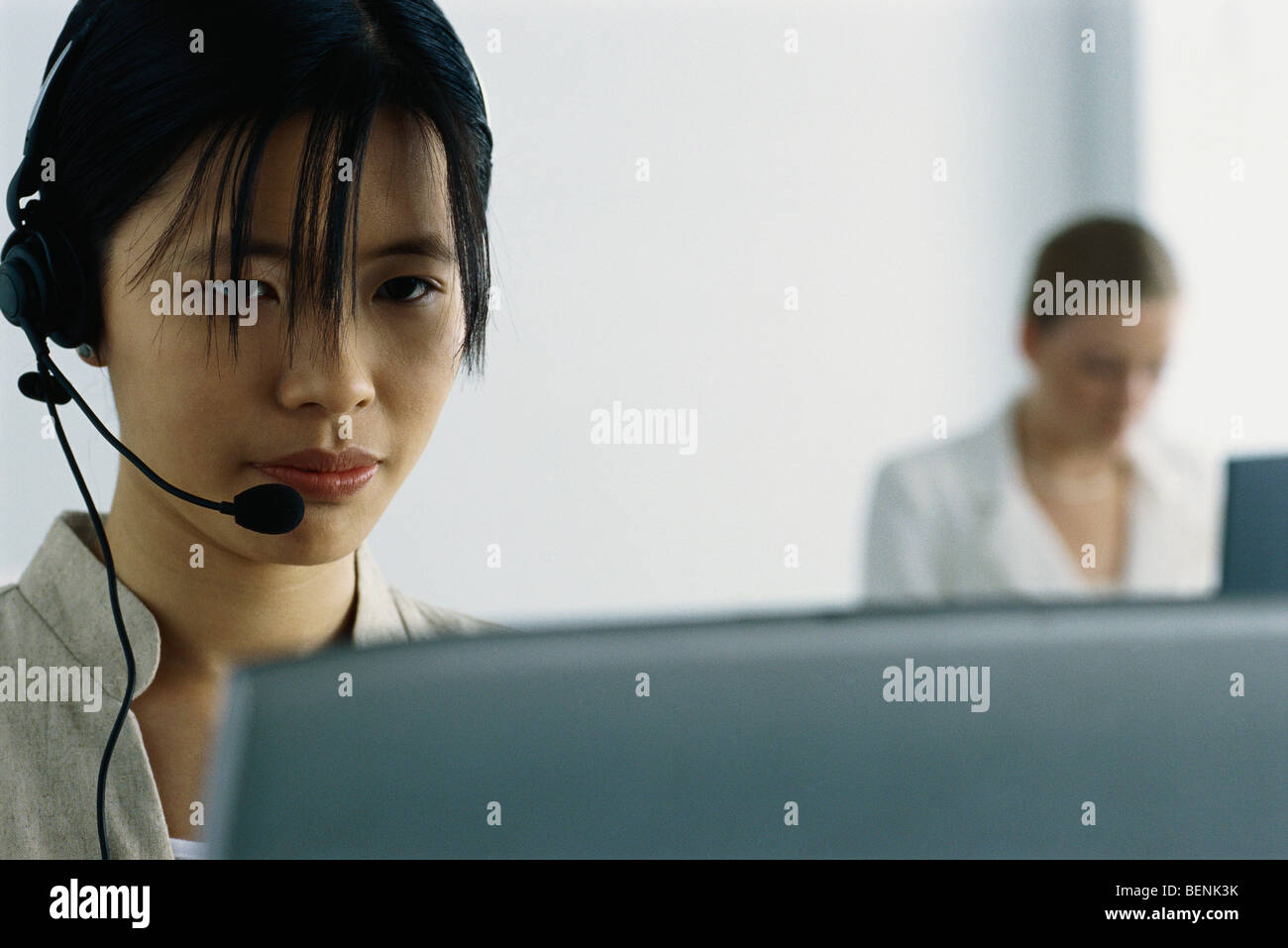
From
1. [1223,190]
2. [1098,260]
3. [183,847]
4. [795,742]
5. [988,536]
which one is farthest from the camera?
[1223,190]

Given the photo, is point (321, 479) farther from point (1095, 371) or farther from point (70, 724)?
point (1095, 371)

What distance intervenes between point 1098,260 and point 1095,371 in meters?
0.23

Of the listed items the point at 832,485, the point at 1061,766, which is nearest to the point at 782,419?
the point at 832,485

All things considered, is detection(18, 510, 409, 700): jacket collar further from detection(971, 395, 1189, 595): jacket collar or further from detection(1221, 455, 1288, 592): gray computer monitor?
detection(971, 395, 1189, 595): jacket collar

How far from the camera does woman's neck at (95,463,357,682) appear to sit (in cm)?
64

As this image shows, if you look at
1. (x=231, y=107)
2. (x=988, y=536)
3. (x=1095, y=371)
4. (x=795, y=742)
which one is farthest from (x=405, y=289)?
(x=1095, y=371)

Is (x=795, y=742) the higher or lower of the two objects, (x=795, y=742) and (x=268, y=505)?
the lower

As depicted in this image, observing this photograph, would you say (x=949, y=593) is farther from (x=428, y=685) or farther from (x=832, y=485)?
(x=428, y=685)

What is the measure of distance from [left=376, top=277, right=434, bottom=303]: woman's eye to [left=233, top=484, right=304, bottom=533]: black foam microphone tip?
130mm

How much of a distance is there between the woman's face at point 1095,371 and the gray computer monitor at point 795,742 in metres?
1.39

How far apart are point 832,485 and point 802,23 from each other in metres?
0.79

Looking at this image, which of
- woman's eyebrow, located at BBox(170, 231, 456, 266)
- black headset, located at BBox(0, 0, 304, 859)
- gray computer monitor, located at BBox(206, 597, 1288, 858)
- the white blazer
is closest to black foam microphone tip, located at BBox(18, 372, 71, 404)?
black headset, located at BBox(0, 0, 304, 859)

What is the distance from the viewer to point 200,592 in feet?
2.13

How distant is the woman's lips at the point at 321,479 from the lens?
2.08 ft
